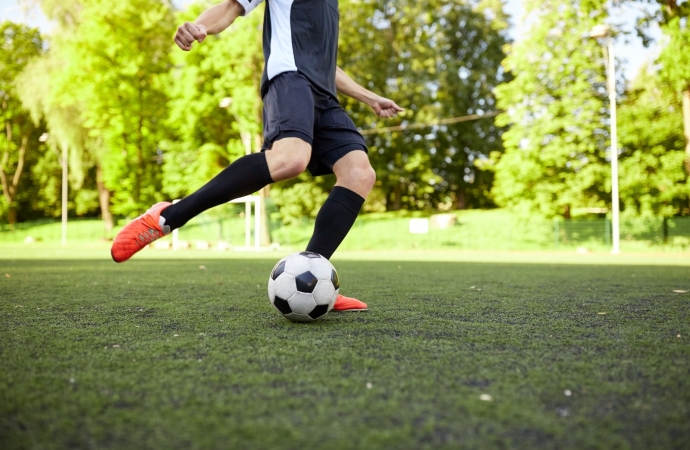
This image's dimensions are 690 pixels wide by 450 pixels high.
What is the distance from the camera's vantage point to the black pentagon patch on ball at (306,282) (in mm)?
2902

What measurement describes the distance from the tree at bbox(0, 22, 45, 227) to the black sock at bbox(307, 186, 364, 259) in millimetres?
33507

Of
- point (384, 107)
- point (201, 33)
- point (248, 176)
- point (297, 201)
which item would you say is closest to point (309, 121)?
point (248, 176)

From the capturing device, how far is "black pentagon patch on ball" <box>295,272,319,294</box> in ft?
9.52

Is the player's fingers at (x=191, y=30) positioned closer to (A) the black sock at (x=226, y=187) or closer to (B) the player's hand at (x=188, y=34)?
(B) the player's hand at (x=188, y=34)

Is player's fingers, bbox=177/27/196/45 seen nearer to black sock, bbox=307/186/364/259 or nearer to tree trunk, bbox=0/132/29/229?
black sock, bbox=307/186/364/259

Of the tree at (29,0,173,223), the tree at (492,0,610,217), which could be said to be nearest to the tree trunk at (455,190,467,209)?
the tree at (492,0,610,217)

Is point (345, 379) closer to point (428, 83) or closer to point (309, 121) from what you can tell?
point (309, 121)

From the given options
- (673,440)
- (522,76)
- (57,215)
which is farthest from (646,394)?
(57,215)

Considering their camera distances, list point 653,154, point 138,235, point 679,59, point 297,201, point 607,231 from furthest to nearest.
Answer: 1. point 297,201
2. point 607,231
3. point 653,154
4. point 679,59
5. point 138,235

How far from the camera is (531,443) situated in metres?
1.23

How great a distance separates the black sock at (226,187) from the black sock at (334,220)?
1.46ft

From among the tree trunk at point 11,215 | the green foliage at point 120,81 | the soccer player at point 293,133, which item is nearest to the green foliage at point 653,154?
the soccer player at point 293,133

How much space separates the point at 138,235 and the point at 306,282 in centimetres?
91

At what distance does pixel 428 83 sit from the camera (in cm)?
2795
